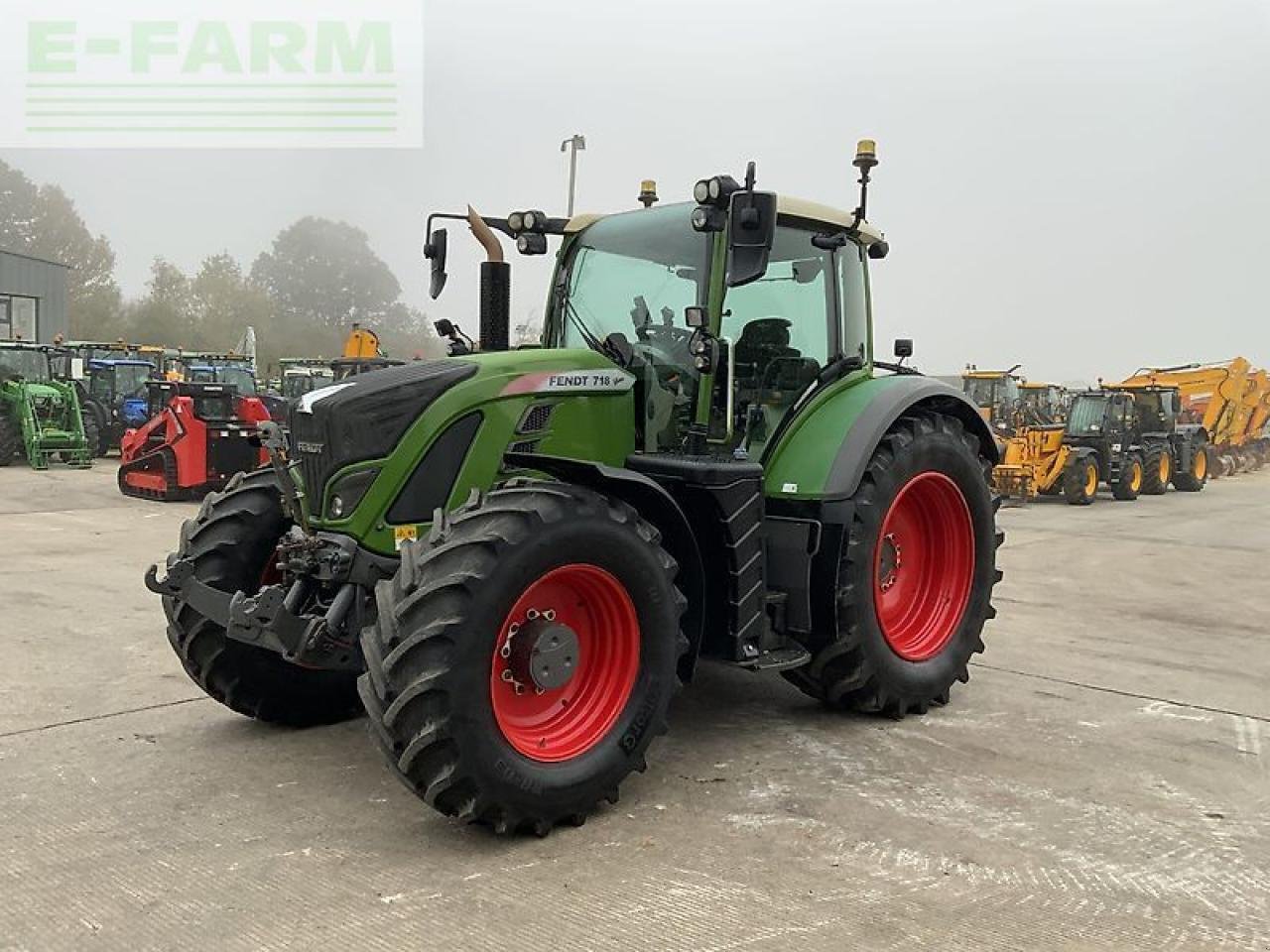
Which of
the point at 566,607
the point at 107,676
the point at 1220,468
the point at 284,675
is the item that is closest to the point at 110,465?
the point at 107,676

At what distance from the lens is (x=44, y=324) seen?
3678cm

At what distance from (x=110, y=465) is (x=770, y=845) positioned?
64.6 ft

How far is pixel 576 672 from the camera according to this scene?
12.8 ft

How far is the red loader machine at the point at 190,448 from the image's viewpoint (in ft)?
46.5

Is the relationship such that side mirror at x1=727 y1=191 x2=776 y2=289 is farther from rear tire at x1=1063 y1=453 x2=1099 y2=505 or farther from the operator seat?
rear tire at x1=1063 y1=453 x2=1099 y2=505

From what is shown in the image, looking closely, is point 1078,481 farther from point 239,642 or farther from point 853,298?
point 239,642

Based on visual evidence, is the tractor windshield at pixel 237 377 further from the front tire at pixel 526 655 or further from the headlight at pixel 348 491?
the front tire at pixel 526 655

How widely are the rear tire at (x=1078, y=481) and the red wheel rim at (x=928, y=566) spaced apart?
13204 mm

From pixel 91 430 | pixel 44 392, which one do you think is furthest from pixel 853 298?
pixel 91 430

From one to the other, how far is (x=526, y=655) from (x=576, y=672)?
302 mm

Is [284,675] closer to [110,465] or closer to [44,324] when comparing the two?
[110,465]

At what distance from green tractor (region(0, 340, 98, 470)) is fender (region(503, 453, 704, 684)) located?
17926 mm

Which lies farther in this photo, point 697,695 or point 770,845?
point 697,695

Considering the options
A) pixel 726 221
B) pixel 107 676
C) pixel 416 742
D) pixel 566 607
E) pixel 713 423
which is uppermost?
pixel 726 221
